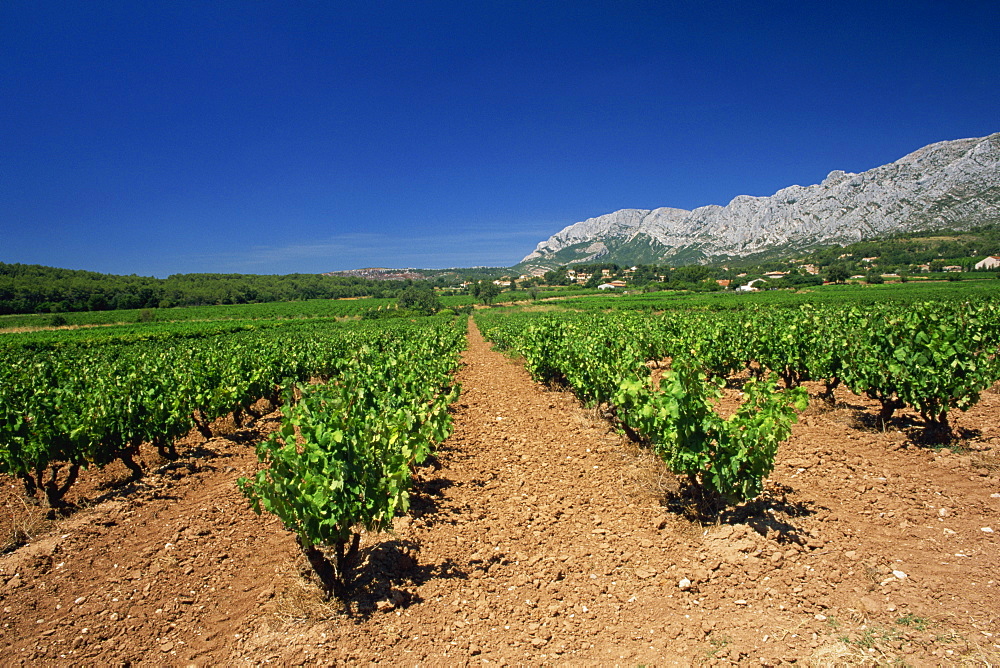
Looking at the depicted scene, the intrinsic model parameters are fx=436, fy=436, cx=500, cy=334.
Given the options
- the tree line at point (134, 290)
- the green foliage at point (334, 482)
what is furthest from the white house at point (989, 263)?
the green foliage at point (334, 482)

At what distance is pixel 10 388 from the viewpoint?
8.36 m

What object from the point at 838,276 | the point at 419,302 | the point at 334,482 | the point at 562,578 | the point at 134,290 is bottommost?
the point at 562,578

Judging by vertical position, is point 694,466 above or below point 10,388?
below

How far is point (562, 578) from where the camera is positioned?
13.8 ft

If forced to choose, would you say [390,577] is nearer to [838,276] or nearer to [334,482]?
[334,482]

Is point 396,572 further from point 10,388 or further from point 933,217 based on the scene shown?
point 933,217

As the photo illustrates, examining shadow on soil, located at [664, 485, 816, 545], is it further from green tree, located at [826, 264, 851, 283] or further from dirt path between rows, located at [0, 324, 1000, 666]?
green tree, located at [826, 264, 851, 283]

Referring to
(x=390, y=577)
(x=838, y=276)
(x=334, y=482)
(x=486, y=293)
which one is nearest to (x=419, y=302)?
(x=486, y=293)

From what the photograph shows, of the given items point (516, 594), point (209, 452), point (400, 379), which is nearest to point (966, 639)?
point (516, 594)

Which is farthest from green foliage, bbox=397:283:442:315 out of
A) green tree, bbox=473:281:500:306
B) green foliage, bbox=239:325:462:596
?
green foliage, bbox=239:325:462:596

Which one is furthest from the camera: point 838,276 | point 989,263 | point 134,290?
point 134,290

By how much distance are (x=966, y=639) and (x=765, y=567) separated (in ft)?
4.22

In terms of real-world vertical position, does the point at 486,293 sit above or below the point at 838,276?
above

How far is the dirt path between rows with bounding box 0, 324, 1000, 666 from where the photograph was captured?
10.7 ft
